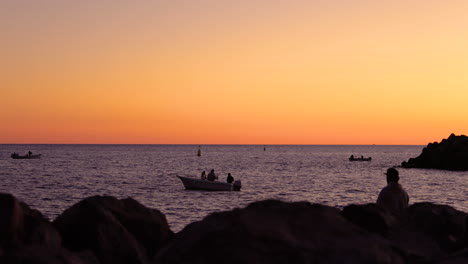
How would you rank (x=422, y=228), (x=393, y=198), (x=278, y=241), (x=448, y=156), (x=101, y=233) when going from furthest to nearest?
(x=448, y=156) → (x=393, y=198) → (x=422, y=228) → (x=101, y=233) → (x=278, y=241)

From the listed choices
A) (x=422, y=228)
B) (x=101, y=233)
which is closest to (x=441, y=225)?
(x=422, y=228)

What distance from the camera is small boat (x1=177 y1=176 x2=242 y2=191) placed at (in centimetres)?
4547

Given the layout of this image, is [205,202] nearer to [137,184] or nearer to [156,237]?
[137,184]

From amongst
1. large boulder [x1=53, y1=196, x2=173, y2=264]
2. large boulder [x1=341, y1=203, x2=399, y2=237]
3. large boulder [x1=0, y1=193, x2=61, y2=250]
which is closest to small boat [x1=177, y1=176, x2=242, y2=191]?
large boulder [x1=53, y1=196, x2=173, y2=264]

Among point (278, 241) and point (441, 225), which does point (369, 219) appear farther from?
point (278, 241)

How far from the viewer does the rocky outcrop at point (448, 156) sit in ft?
283

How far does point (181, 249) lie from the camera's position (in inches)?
273

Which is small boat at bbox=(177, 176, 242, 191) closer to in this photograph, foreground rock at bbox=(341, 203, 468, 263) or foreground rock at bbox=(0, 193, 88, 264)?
foreground rock at bbox=(341, 203, 468, 263)

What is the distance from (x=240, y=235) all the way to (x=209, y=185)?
3967cm

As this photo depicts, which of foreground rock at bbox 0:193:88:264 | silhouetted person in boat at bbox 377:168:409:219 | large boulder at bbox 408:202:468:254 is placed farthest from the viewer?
silhouetted person in boat at bbox 377:168:409:219

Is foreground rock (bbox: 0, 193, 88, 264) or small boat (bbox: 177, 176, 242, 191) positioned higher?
foreground rock (bbox: 0, 193, 88, 264)

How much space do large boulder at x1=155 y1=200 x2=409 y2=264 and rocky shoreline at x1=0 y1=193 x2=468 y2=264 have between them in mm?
13

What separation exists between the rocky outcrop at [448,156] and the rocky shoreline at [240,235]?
82050 mm

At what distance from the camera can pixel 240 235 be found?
6730 millimetres
